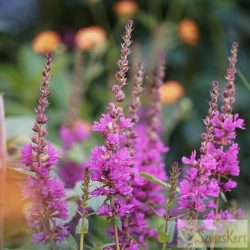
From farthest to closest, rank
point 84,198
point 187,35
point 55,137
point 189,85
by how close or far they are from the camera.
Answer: point 189,85, point 187,35, point 55,137, point 84,198

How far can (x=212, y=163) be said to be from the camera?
1.23m

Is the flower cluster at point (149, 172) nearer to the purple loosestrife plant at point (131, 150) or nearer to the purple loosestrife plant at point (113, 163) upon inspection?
the purple loosestrife plant at point (131, 150)

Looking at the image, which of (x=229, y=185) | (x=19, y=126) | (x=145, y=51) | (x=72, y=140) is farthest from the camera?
(x=145, y=51)

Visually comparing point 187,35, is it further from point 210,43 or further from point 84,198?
point 84,198

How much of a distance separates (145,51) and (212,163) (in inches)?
119

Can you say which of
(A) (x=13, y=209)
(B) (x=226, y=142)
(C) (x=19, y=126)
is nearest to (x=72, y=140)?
(C) (x=19, y=126)

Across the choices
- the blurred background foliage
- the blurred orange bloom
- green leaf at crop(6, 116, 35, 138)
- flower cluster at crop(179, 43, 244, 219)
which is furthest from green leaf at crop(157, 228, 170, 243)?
the blurred background foliage

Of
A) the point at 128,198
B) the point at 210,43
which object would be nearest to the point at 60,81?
the point at 210,43

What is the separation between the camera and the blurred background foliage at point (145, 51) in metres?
3.74

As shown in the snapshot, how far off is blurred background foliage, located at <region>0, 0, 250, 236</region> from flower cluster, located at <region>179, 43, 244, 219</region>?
2.09 meters

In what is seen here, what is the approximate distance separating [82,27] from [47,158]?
11.4 feet

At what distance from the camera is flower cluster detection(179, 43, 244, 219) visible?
1233 millimetres

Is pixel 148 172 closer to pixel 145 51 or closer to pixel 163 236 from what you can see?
pixel 163 236

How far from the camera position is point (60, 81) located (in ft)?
12.9
